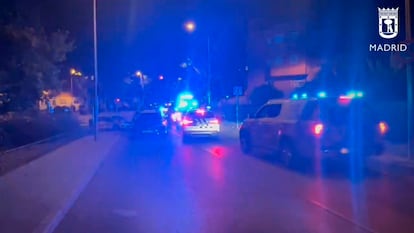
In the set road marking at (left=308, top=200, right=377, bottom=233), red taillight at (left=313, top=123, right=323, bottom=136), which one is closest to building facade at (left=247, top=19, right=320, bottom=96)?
red taillight at (left=313, top=123, right=323, bottom=136)

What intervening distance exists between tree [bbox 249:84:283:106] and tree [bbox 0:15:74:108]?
1845cm

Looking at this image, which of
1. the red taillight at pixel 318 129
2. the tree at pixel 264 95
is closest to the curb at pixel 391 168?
the red taillight at pixel 318 129

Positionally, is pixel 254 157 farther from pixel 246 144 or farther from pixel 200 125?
pixel 200 125

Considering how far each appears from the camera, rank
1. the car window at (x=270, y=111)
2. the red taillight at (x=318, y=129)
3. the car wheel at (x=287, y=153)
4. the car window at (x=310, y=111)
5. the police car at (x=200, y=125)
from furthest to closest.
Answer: the police car at (x=200, y=125) < the car window at (x=270, y=111) < the car wheel at (x=287, y=153) < the car window at (x=310, y=111) < the red taillight at (x=318, y=129)

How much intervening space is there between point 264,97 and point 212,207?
3696 cm

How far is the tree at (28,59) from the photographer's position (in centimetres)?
2400

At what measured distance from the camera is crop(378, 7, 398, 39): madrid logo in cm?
2205

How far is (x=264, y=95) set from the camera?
46.4m

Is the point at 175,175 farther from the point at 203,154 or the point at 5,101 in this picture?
the point at 5,101

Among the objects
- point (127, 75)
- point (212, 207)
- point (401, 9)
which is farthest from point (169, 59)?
point (212, 207)

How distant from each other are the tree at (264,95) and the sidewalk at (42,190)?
2941cm

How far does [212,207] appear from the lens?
9.73 meters

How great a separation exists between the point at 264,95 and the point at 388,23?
24233 millimetres

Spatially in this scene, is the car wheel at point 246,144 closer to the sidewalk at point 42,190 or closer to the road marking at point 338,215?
the sidewalk at point 42,190
